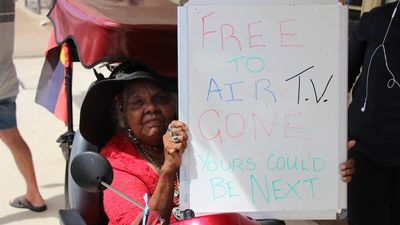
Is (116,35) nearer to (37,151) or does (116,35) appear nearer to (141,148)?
(141,148)

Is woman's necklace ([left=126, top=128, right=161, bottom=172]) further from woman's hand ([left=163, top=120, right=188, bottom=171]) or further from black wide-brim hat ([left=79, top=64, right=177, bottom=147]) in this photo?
woman's hand ([left=163, top=120, right=188, bottom=171])

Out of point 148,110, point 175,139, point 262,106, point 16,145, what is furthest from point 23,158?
point 262,106

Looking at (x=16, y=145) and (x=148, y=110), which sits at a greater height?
(x=148, y=110)

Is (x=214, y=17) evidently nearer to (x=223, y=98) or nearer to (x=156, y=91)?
(x=223, y=98)

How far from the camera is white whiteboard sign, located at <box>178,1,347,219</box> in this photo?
6.57 ft

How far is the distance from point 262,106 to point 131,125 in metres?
0.73

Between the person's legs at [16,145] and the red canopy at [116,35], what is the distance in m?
Answer: 1.44

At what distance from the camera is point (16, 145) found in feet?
13.7

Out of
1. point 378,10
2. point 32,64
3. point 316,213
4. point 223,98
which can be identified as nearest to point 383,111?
point 378,10

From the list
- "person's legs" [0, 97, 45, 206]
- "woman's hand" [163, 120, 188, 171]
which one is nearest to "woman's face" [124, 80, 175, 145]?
"woman's hand" [163, 120, 188, 171]

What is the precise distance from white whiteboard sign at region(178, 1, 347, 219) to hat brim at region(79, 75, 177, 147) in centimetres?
54

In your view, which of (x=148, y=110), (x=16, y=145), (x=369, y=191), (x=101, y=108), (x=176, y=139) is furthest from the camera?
(x=16, y=145)

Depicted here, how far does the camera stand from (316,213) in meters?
2.08

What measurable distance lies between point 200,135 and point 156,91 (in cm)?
57
